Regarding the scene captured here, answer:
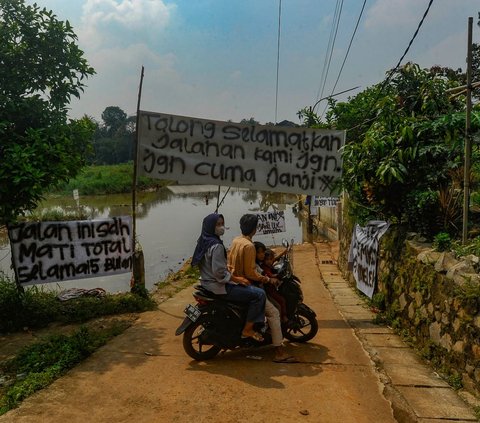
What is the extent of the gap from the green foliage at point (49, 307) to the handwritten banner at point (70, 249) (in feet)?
1.08

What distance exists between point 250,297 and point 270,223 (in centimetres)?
1068

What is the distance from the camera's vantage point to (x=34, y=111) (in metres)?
6.38

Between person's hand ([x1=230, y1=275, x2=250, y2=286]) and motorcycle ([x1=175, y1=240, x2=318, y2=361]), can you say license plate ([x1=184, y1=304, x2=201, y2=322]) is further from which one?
person's hand ([x1=230, y1=275, x2=250, y2=286])

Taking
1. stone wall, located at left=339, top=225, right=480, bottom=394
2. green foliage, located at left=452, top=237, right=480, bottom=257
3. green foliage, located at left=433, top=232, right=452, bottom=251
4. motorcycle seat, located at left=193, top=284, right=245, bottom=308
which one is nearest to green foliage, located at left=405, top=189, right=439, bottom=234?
stone wall, located at left=339, top=225, right=480, bottom=394

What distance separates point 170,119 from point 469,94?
4293 millimetres

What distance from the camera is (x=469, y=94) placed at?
4.83m

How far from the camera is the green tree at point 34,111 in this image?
5.90m

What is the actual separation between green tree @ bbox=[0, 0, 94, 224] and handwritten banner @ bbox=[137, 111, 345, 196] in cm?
115

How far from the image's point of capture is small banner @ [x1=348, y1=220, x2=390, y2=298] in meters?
7.01

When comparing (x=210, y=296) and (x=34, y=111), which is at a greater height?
(x=34, y=111)

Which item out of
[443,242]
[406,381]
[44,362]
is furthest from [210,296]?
[443,242]

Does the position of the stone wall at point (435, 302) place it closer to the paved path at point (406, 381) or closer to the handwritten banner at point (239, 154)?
the paved path at point (406, 381)

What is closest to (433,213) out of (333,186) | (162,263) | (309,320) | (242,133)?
(333,186)

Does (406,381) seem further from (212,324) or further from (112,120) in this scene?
(112,120)
